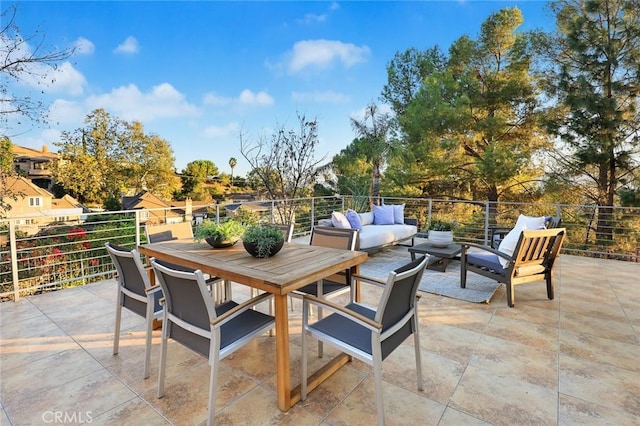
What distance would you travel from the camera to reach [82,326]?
2629 mm

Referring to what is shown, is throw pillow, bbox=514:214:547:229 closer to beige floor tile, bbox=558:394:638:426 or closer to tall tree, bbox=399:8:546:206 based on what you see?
beige floor tile, bbox=558:394:638:426

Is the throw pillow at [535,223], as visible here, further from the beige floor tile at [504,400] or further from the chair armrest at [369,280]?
the chair armrest at [369,280]

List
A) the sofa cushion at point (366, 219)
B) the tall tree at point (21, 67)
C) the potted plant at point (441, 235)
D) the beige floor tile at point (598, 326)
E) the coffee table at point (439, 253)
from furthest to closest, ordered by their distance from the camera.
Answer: the sofa cushion at point (366, 219)
the potted plant at point (441, 235)
the coffee table at point (439, 253)
the tall tree at point (21, 67)
the beige floor tile at point (598, 326)

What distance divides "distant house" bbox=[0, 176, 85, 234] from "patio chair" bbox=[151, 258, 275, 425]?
6.92 ft

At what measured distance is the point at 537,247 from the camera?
10.2 feet

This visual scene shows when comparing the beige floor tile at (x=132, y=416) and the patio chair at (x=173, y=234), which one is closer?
the beige floor tile at (x=132, y=416)

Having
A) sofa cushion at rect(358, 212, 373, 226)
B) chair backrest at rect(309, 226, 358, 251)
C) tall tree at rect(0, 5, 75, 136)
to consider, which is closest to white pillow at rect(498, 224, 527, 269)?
chair backrest at rect(309, 226, 358, 251)

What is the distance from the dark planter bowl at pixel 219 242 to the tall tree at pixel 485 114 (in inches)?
296

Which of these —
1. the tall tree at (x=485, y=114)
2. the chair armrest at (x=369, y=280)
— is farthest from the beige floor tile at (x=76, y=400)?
the tall tree at (x=485, y=114)

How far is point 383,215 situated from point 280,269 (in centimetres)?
410

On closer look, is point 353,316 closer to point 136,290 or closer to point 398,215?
point 136,290

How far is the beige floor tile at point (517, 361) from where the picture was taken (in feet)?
6.34

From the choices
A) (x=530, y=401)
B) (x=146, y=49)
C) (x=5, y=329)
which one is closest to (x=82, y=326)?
(x=5, y=329)

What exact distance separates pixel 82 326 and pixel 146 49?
26.4ft
